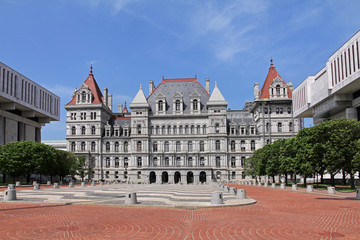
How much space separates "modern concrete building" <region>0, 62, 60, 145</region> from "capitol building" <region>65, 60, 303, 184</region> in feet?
22.5

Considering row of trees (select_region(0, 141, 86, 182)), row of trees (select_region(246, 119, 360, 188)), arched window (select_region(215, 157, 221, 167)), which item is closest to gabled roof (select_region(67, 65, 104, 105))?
row of trees (select_region(0, 141, 86, 182))

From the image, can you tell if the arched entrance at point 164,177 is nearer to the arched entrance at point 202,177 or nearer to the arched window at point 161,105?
the arched entrance at point 202,177

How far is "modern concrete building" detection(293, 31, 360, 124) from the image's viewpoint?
6122 cm

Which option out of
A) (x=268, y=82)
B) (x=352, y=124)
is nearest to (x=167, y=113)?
(x=268, y=82)

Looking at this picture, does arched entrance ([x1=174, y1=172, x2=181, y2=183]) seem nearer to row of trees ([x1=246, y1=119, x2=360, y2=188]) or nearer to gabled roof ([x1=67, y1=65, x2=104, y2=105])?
gabled roof ([x1=67, y1=65, x2=104, y2=105])

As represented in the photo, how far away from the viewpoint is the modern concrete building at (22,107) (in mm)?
80375

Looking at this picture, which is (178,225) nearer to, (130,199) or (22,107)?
(130,199)

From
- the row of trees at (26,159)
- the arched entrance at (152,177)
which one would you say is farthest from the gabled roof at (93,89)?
the row of trees at (26,159)

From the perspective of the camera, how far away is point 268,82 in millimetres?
102688

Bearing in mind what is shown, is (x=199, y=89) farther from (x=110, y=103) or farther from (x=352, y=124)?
(x=352, y=124)

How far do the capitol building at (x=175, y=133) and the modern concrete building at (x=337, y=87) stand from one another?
16542 mm

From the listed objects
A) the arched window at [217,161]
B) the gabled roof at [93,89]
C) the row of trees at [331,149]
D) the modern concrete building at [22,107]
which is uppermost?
the gabled roof at [93,89]

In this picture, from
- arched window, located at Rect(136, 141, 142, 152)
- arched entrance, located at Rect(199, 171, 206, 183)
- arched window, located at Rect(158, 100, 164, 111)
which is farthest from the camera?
arched window, located at Rect(158, 100, 164, 111)

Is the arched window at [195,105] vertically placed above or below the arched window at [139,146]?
above
